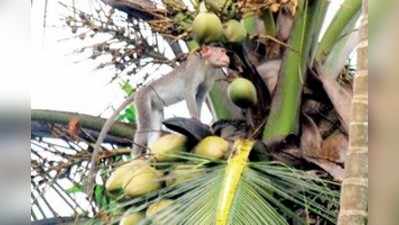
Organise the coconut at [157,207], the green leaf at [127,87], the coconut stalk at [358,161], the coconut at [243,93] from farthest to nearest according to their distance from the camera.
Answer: the green leaf at [127,87]
the coconut at [243,93]
the coconut at [157,207]
the coconut stalk at [358,161]

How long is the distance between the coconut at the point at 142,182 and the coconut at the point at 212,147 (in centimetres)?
9

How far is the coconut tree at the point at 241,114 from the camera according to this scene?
1058 millimetres

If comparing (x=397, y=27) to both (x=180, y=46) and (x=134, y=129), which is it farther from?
(x=134, y=129)

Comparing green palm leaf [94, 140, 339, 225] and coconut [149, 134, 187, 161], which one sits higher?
coconut [149, 134, 187, 161]

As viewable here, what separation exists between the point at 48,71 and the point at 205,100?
1.65ft

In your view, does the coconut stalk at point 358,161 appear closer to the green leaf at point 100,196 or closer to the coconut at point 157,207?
the coconut at point 157,207

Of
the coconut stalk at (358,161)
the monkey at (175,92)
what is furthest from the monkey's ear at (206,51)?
the coconut stalk at (358,161)

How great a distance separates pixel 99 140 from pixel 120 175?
354 millimetres

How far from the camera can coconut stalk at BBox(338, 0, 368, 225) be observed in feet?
1.97

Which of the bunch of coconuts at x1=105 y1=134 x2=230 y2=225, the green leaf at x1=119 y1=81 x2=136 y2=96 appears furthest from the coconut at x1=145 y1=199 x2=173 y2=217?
the green leaf at x1=119 y1=81 x2=136 y2=96

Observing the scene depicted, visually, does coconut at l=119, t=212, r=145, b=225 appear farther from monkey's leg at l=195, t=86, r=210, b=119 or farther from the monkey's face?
monkey's leg at l=195, t=86, r=210, b=119

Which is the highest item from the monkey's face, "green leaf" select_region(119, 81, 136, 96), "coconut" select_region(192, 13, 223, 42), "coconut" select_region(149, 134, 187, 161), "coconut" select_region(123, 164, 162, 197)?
"coconut" select_region(192, 13, 223, 42)

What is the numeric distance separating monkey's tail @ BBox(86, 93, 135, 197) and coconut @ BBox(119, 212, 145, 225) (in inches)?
10.2

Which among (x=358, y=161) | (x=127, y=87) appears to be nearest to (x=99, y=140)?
(x=127, y=87)
